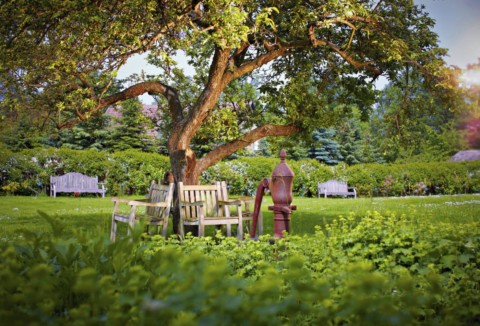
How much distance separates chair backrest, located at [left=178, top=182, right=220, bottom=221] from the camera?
24.4 ft

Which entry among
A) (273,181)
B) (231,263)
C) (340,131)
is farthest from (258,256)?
(340,131)

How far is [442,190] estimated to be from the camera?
72.8 feet

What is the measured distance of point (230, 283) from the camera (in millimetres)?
1653

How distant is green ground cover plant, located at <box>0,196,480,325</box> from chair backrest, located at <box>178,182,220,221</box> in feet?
7.40

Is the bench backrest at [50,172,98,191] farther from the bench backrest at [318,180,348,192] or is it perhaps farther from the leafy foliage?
the leafy foliage

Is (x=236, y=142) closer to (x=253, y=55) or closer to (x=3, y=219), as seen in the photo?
(x=253, y=55)

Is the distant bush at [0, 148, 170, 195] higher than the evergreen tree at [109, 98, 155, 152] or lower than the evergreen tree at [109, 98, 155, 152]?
lower

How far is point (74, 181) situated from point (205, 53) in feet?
30.1

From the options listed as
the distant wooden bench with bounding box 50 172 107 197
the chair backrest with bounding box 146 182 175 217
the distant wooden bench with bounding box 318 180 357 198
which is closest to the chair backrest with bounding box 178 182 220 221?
the chair backrest with bounding box 146 182 175 217

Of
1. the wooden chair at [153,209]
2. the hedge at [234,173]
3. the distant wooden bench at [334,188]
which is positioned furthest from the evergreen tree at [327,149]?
the wooden chair at [153,209]

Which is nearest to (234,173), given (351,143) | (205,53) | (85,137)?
(205,53)

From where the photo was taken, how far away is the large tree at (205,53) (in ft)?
20.8

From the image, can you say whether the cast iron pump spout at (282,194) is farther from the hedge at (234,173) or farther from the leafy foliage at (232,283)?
the hedge at (234,173)

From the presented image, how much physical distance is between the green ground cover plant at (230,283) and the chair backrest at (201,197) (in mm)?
2254
